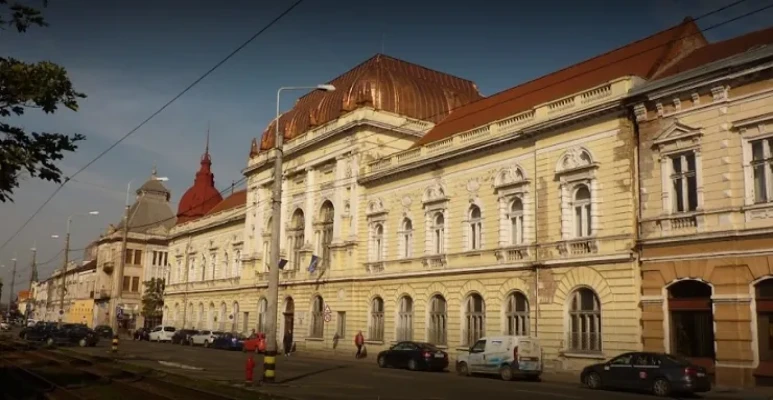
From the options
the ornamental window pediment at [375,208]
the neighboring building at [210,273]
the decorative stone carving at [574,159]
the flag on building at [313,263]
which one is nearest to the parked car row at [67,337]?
the neighboring building at [210,273]

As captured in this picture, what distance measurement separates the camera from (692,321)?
83.9 ft

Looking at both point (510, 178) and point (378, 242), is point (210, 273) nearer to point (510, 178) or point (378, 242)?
point (378, 242)

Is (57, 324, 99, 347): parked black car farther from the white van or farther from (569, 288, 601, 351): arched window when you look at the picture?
(569, 288, 601, 351): arched window

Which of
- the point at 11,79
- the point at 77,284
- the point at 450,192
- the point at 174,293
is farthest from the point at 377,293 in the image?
the point at 77,284

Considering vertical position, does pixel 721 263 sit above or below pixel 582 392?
above

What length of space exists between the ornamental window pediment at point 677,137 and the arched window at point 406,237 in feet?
54.2

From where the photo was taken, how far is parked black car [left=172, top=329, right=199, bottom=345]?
56.4m

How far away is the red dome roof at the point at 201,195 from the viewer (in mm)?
83863

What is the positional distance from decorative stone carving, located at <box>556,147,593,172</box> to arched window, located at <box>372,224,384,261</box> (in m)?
14.3

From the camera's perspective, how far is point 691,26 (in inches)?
1302

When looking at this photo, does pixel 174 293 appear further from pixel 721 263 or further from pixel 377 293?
pixel 721 263

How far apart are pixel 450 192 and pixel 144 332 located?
39569mm

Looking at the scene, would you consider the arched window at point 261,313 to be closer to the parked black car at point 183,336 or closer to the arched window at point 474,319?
the parked black car at point 183,336

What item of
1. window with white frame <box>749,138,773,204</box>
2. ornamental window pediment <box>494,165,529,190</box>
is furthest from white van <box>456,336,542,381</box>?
window with white frame <box>749,138,773,204</box>
